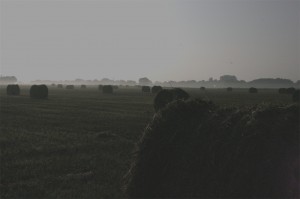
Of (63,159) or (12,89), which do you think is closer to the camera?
(63,159)

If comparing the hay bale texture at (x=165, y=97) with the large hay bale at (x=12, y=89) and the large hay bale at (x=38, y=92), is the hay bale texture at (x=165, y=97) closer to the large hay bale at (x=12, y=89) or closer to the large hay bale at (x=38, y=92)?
the large hay bale at (x=38, y=92)

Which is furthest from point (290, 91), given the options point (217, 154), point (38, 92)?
point (217, 154)

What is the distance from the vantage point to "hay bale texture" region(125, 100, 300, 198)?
628cm

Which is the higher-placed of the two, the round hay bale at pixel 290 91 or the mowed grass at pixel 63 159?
the round hay bale at pixel 290 91

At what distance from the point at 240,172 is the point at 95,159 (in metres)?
7.05

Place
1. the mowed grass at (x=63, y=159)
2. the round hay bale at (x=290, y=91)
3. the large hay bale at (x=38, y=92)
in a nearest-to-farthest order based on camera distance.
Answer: the mowed grass at (x=63, y=159) < the large hay bale at (x=38, y=92) < the round hay bale at (x=290, y=91)

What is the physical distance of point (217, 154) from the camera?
7.18m

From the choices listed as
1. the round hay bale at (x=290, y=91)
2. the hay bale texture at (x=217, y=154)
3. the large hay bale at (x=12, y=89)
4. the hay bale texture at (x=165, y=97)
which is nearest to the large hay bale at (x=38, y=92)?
the large hay bale at (x=12, y=89)

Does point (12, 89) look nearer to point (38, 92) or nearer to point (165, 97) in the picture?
point (38, 92)

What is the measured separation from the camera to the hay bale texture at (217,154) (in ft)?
20.6

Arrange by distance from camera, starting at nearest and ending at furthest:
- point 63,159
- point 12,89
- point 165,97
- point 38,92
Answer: point 63,159
point 165,97
point 38,92
point 12,89

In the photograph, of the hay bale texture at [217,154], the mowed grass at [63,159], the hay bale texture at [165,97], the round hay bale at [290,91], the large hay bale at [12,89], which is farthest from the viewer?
the round hay bale at [290,91]

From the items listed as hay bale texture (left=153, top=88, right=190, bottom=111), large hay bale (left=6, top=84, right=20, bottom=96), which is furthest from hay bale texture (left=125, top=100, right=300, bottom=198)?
large hay bale (left=6, top=84, right=20, bottom=96)

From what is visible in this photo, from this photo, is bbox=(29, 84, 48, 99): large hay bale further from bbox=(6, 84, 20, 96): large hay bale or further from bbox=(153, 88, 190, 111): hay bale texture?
bbox=(153, 88, 190, 111): hay bale texture
